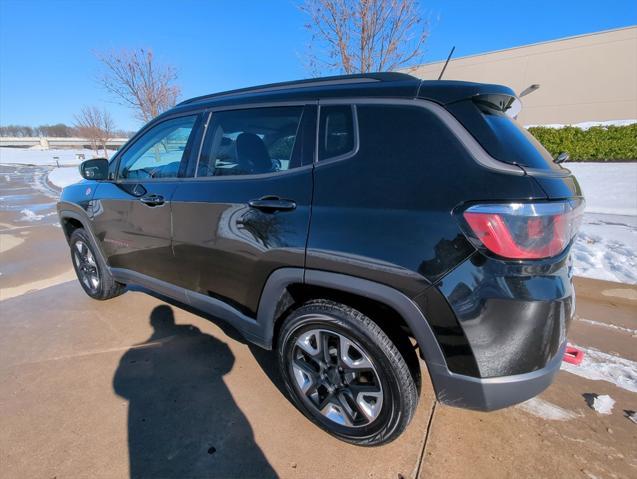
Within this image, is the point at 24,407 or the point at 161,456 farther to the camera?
the point at 24,407

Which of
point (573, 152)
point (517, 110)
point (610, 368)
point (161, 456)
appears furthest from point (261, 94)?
point (573, 152)

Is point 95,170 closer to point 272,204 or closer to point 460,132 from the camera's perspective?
point 272,204

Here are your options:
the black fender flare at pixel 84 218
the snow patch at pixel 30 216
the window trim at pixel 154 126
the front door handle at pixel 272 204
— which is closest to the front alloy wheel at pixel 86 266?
the black fender flare at pixel 84 218

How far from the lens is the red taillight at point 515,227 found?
1325 mm

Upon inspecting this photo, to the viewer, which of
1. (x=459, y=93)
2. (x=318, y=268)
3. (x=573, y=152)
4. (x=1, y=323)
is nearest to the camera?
(x=459, y=93)

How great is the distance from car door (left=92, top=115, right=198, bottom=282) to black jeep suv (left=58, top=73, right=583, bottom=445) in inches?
4.6

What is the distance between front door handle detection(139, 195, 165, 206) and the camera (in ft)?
8.22

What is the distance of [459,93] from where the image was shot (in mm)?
1530

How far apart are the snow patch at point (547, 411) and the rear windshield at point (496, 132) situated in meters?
1.52

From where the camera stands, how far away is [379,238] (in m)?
1.53

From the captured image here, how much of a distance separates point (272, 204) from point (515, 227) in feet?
3.81

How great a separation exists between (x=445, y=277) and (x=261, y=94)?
5.24 feet

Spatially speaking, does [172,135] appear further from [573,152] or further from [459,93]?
[573,152]

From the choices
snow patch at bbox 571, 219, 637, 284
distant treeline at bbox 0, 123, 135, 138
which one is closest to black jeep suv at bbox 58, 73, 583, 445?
snow patch at bbox 571, 219, 637, 284
